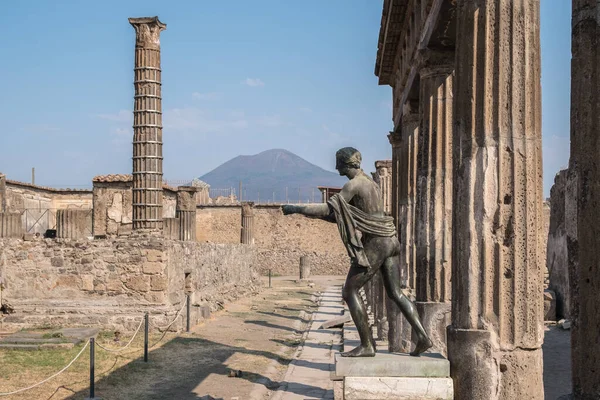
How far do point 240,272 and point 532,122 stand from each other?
A: 74.7ft

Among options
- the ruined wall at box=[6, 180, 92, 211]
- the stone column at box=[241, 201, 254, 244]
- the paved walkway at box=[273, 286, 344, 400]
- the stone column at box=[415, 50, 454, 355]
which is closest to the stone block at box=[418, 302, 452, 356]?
the stone column at box=[415, 50, 454, 355]

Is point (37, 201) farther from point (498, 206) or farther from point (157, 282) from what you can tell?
point (498, 206)

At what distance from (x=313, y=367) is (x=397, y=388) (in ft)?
20.7

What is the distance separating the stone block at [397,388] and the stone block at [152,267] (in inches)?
409

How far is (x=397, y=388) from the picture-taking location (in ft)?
19.3

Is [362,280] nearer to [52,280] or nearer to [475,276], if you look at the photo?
[475,276]

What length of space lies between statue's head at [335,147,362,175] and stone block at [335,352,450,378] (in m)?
1.78

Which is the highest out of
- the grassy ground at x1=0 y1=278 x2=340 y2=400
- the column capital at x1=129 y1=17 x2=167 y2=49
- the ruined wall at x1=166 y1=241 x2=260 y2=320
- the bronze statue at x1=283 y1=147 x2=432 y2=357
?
the column capital at x1=129 y1=17 x2=167 y2=49

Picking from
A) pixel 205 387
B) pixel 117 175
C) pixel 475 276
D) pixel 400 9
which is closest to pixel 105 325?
pixel 205 387

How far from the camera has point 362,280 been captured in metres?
6.65

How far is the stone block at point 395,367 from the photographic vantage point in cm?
591

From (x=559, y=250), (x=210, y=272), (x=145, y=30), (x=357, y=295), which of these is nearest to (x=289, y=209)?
(x=357, y=295)

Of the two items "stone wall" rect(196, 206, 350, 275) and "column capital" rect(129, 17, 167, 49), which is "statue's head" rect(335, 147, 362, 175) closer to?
"column capital" rect(129, 17, 167, 49)

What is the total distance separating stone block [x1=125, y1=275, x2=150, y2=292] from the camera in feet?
51.7
